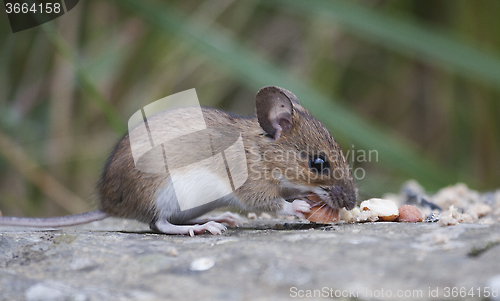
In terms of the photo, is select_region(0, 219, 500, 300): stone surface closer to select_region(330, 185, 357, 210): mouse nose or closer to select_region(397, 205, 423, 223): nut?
select_region(397, 205, 423, 223): nut

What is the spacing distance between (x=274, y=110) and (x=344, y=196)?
0.79 metres

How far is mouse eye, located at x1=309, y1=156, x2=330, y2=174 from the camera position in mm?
3375

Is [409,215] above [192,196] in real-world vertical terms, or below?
below

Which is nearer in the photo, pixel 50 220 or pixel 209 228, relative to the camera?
pixel 209 228

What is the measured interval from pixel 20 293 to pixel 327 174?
2.12 metres

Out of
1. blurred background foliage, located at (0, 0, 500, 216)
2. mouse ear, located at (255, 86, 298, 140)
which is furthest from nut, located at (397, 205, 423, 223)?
blurred background foliage, located at (0, 0, 500, 216)

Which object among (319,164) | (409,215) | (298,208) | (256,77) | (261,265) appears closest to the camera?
(261,265)

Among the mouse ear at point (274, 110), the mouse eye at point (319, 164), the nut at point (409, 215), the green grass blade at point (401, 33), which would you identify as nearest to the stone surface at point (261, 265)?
the nut at point (409, 215)

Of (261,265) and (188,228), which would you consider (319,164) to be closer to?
(188,228)

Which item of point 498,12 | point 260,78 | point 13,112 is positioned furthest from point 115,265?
point 498,12

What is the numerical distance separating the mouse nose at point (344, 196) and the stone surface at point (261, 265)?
0.68 metres

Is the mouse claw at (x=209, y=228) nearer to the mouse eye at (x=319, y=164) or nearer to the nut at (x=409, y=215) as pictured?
the mouse eye at (x=319, y=164)

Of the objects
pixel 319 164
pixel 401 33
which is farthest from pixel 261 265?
pixel 401 33

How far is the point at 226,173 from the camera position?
137 inches
